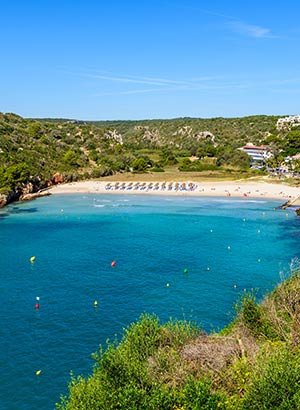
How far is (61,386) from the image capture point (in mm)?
24594

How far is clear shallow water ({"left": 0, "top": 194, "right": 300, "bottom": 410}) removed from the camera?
2806 cm

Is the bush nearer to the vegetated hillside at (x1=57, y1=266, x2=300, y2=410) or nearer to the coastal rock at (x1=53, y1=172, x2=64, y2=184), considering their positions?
the vegetated hillside at (x1=57, y1=266, x2=300, y2=410)

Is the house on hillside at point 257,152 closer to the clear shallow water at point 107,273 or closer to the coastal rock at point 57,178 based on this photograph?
the clear shallow water at point 107,273

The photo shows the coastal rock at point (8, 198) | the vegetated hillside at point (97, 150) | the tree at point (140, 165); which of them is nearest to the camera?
the coastal rock at point (8, 198)

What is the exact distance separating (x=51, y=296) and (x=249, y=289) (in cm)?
1804

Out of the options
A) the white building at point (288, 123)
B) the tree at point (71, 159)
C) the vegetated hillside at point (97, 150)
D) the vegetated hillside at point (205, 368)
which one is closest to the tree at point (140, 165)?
the vegetated hillside at point (97, 150)

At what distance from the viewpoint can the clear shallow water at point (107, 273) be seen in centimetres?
2806

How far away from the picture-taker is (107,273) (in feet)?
145

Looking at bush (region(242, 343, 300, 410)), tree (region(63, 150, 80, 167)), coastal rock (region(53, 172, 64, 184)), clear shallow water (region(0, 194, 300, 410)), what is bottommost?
clear shallow water (region(0, 194, 300, 410))

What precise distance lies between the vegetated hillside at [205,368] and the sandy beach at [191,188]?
73783 mm

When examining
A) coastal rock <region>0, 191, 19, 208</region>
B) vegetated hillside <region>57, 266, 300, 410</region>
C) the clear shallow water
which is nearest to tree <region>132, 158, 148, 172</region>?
coastal rock <region>0, 191, 19, 208</region>

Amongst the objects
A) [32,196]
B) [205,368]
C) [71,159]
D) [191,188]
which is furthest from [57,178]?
[205,368]

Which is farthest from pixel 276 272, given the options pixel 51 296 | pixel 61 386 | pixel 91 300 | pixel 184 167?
pixel 184 167

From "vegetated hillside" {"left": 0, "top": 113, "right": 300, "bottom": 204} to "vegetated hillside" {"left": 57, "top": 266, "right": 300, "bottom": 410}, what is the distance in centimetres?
6951
